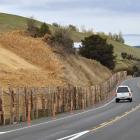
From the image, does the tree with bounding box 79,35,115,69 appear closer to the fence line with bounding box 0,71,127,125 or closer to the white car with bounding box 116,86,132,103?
the white car with bounding box 116,86,132,103

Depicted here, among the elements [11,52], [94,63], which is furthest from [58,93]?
[94,63]

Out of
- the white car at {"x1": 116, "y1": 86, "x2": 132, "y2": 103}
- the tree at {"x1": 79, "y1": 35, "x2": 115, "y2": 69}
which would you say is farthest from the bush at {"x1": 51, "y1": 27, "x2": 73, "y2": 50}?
the white car at {"x1": 116, "y1": 86, "x2": 132, "y2": 103}

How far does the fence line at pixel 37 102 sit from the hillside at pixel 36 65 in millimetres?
7022

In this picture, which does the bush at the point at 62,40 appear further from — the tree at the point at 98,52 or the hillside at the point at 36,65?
the tree at the point at 98,52

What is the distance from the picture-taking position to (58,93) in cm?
4553

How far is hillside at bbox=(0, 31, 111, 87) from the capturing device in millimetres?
62969

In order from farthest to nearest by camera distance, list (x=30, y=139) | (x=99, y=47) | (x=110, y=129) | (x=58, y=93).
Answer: (x=99, y=47), (x=58, y=93), (x=110, y=129), (x=30, y=139)

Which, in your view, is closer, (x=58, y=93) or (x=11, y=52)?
(x=58, y=93)

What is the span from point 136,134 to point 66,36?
74575 millimetres

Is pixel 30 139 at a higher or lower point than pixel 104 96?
higher

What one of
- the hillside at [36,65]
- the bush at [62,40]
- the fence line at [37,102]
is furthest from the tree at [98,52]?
the fence line at [37,102]

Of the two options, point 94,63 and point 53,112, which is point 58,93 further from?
point 94,63

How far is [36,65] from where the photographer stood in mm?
78250

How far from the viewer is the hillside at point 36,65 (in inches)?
2479
